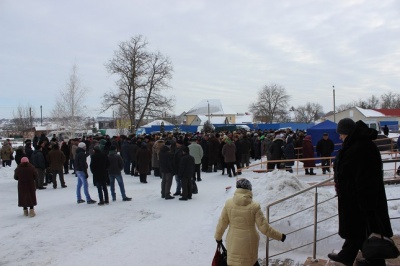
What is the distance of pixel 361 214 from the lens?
363 centimetres

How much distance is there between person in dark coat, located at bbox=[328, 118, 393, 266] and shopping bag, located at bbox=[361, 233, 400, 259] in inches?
3.6

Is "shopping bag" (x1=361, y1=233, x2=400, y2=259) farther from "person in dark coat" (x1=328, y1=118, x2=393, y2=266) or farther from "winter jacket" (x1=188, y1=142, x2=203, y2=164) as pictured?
"winter jacket" (x1=188, y1=142, x2=203, y2=164)

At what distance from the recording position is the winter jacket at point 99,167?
1101 cm

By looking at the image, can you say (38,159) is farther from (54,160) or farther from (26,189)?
(26,189)

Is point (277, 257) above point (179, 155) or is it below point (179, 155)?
below

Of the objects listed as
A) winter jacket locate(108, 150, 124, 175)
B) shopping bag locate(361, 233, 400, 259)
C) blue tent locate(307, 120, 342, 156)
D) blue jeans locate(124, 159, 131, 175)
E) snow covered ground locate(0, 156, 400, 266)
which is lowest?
snow covered ground locate(0, 156, 400, 266)

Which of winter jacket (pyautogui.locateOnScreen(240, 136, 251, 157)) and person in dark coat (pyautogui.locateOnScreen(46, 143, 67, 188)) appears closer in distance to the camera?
person in dark coat (pyautogui.locateOnScreen(46, 143, 67, 188))

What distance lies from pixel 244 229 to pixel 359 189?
1.46 meters

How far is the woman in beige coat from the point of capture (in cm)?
432

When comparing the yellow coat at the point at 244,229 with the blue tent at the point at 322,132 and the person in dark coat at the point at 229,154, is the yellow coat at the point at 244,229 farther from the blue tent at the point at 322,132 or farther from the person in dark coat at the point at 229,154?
the blue tent at the point at 322,132

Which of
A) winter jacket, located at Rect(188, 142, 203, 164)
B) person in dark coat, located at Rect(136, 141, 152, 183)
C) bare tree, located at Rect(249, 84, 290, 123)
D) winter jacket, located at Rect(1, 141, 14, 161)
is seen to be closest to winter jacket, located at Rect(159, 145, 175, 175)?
winter jacket, located at Rect(188, 142, 203, 164)

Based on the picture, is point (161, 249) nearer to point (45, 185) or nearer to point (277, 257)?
point (277, 257)

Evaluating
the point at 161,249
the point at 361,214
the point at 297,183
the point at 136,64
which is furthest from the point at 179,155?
the point at 136,64

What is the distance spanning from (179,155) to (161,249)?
15.1ft
